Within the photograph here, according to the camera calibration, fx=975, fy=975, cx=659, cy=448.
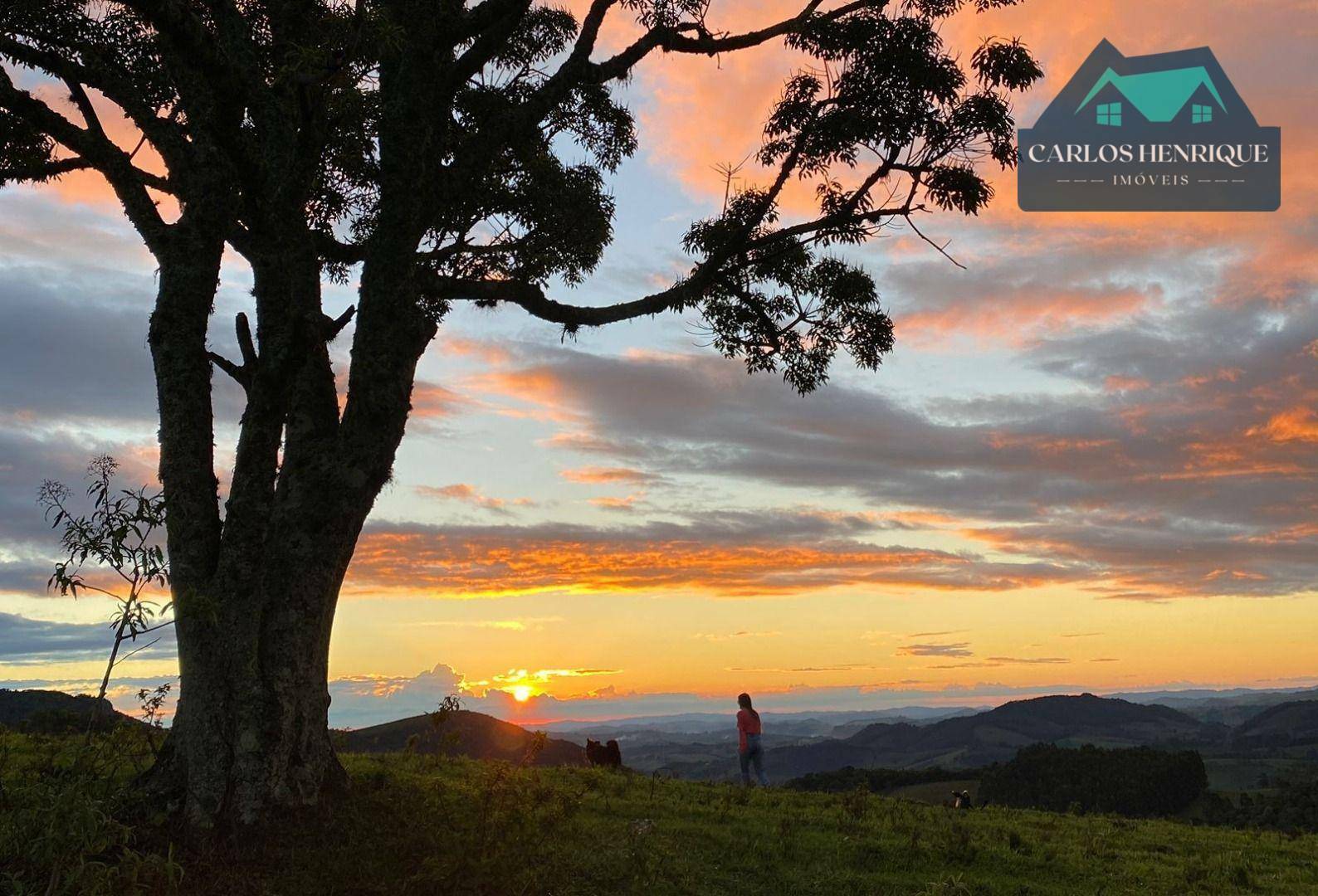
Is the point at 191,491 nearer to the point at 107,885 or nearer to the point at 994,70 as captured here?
the point at 107,885

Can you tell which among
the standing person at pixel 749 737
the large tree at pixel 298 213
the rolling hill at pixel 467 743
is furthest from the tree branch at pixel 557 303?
the standing person at pixel 749 737

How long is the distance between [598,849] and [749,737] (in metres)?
9.74

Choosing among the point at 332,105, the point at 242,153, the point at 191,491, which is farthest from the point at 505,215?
the point at 191,491

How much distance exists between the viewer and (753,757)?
2136 centimetres

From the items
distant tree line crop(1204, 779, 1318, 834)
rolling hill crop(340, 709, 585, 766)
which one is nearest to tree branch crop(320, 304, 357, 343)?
rolling hill crop(340, 709, 585, 766)

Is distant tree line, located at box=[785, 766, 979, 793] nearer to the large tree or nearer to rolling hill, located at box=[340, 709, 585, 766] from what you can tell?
rolling hill, located at box=[340, 709, 585, 766]

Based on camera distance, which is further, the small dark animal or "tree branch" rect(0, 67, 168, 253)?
the small dark animal

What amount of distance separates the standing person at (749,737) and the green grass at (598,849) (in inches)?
106

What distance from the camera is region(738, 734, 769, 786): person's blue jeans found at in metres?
21.3

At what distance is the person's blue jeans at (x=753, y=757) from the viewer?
21.3 metres

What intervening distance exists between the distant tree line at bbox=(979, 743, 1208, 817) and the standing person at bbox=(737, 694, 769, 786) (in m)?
63.4

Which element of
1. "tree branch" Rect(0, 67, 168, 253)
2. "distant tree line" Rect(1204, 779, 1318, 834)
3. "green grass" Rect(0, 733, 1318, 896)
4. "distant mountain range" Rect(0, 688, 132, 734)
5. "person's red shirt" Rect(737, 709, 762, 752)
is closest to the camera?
"green grass" Rect(0, 733, 1318, 896)

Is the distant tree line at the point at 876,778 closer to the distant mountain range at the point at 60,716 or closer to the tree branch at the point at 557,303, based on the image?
the distant mountain range at the point at 60,716

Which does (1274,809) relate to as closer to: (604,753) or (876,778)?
(876,778)
